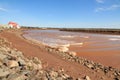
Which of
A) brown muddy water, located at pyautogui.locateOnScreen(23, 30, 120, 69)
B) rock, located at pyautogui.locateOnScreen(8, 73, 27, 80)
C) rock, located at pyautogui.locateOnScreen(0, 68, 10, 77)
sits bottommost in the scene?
brown muddy water, located at pyautogui.locateOnScreen(23, 30, 120, 69)

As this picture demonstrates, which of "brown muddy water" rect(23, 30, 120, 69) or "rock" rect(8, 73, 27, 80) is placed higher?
"rock" rect(8, 73, 27, 80)

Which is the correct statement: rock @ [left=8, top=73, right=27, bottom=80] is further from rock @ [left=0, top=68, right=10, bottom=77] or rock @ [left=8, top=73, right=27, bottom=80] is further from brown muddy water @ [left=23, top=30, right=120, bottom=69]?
brown muddy water @ [left=23, top=30, right=120, bottom=69]

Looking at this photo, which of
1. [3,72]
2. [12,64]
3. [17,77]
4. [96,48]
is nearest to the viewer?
[17,77]

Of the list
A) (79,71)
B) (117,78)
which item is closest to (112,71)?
(117,78)

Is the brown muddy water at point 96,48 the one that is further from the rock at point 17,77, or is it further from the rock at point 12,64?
the rock at point 17,77

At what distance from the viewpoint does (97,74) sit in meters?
9.94

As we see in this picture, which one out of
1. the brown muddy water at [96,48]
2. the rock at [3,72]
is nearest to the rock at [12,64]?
the rock at [3,72]

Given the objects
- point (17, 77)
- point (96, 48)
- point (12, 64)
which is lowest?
point (96, 48)

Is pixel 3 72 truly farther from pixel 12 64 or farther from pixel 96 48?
pixel 96 48

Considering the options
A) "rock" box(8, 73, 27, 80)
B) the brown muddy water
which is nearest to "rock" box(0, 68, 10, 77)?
"rock" box(8, 73, 27, 80)

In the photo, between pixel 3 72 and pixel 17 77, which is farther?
pixel 3 72

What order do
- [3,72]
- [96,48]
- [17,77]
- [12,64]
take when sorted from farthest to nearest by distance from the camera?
[96,48] → [12,64] → [3,72] → [17,77]

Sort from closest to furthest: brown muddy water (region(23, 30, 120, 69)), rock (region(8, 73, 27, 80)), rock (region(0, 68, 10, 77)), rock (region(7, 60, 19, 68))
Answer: rock (region(8, 73, 27, 80)) < rock (region(0, 68, 10, 77)) < rock (region(7, 60, 19, 68)) < brown muddy water (region(23, 30, 120, 69))

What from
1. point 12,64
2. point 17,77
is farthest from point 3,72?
point 12,64
